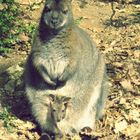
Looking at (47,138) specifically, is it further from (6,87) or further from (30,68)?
(6,87)

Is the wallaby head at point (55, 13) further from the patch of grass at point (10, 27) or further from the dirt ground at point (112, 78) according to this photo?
the patch of grass at point (10, 27)

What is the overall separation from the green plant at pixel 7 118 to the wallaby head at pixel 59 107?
59cm

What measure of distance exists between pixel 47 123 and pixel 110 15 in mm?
3675

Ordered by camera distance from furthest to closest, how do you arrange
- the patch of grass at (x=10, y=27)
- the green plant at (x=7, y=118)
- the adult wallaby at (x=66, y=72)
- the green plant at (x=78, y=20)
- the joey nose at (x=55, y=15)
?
the green plant at (x=78, y=20) < the patch of grass at (x=10, y=27) < the green plant at (x=7, y=118) < the adult wallaby at (x=66, y=72) < the joey nose at (x=55, y=15)

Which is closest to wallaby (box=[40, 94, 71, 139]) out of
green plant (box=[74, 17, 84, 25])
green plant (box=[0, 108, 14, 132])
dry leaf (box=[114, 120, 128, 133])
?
green plant (box=[0, 108, 14, 132])

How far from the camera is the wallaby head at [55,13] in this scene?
245 inches

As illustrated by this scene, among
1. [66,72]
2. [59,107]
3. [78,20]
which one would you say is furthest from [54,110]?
[78,20]

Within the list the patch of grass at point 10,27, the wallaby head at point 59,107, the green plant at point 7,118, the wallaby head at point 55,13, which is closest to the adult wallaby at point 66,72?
the wallaby head at point 55,13

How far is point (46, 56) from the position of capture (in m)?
6.62

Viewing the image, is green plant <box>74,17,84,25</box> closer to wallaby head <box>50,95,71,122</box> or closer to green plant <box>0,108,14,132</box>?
green plant <box>0,108,14,132</box>

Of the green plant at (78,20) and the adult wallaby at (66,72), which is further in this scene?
the green plant at (78,20)

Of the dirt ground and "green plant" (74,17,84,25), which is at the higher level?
"green plant" (74,17,84,25)

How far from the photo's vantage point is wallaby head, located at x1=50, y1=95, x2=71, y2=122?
21.2 feet

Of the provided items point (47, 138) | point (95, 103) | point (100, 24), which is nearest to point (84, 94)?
point (95, 103)
